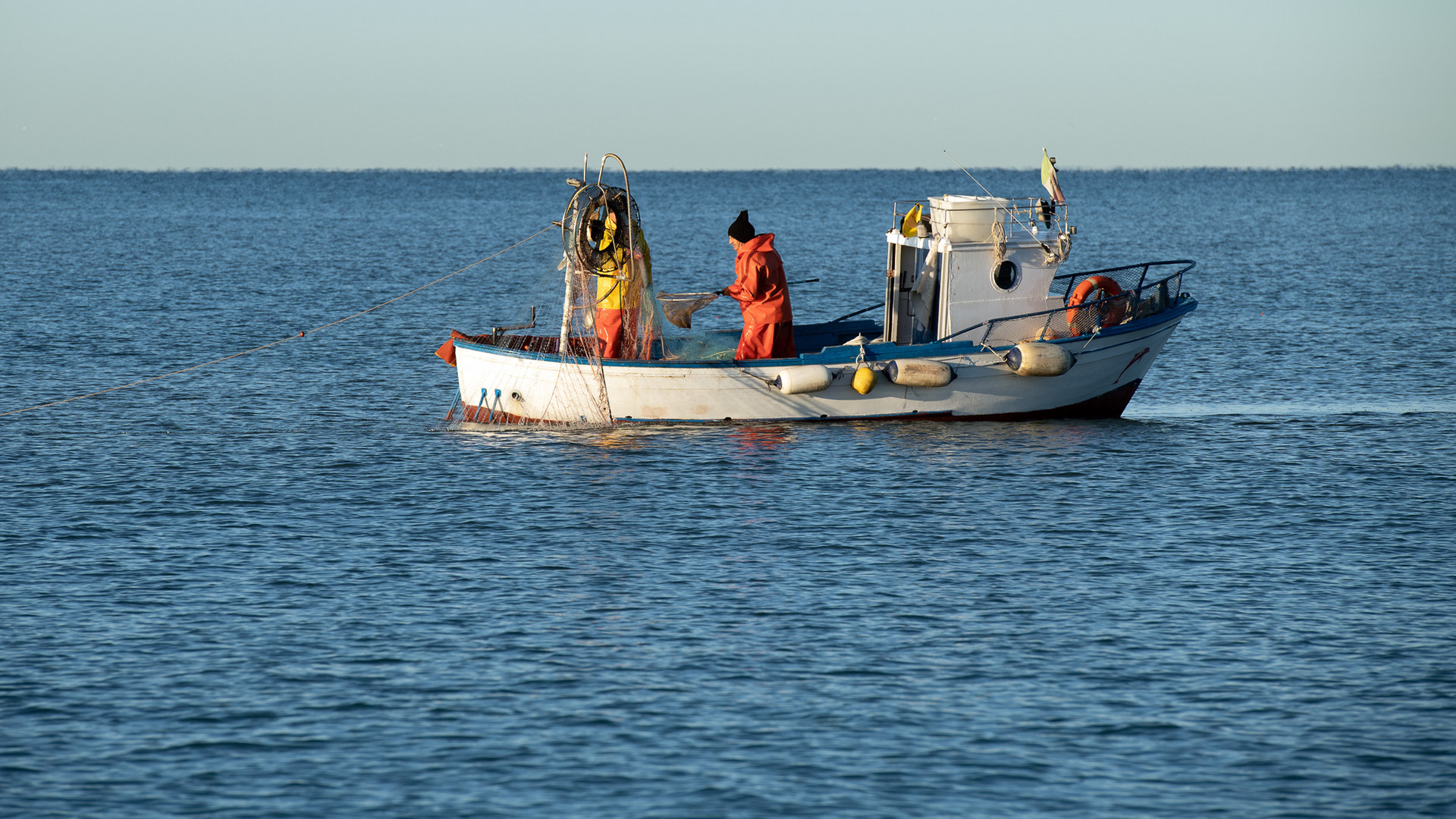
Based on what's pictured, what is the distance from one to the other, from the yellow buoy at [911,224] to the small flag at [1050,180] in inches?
68.3

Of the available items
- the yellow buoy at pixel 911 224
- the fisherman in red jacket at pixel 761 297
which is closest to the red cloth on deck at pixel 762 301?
the fisherman in red jacket at pixel 761 297

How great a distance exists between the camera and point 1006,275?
20406mm

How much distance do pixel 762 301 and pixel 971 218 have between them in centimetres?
300

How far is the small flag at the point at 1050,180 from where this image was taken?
66.7ft

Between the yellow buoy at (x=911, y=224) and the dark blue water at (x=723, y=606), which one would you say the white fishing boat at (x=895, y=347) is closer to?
the yellow buoy at (x=911, y=224)

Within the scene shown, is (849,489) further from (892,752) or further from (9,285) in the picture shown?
(9,285)

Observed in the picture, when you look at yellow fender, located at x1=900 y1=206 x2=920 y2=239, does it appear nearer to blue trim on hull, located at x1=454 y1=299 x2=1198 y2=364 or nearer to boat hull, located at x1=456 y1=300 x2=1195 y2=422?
blue trim on hull, located at x1=454 y1=299 x2=1198 y2=364

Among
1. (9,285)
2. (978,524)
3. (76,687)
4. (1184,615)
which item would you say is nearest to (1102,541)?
(978,524)

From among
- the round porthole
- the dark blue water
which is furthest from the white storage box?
the dark blue water

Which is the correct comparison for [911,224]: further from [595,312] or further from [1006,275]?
[595,312]

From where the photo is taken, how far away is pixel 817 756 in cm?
968

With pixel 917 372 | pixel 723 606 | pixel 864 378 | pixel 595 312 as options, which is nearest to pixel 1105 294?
pixel 917 372

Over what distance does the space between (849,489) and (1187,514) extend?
3.75 m

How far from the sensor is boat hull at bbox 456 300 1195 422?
1969 cm
